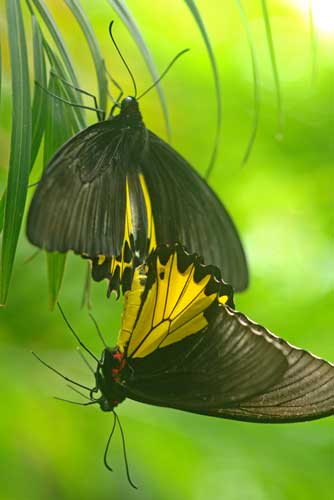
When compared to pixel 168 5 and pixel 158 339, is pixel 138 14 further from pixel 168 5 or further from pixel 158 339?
pixel 158 339

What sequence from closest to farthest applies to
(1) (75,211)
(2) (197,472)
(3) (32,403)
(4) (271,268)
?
(1) (75,211), (3) (32,403), (2) (197,472), (4) (271,268)

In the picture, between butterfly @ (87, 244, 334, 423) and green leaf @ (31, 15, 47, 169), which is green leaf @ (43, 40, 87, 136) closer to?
green leaf @ (31, 15, 47, 169)

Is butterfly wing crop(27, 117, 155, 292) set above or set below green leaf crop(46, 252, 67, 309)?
above

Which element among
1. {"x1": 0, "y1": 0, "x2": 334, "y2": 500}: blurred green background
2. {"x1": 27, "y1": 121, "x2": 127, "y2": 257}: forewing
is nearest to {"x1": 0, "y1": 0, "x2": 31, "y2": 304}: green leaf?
{"x1": 27, "y1": 121, "x2": 127, "y2": 257}: forewing

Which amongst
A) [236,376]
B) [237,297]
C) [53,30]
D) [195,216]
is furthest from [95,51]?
[237,297]

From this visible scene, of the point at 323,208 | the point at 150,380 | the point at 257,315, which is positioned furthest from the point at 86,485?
the point at 150,380

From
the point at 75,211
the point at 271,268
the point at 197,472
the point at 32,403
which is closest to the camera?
the point at 75,211
